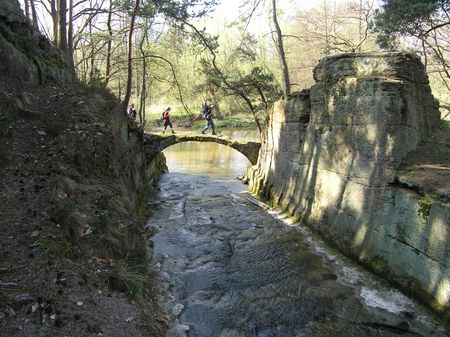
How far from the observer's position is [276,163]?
16078 mm

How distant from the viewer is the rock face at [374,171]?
743 cm

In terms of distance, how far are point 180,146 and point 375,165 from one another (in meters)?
31.5

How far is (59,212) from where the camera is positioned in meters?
5.35

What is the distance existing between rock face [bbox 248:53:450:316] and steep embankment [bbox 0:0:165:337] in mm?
5188

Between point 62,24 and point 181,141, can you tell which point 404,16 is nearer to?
point 62,24

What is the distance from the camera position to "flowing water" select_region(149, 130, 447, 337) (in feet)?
22.2

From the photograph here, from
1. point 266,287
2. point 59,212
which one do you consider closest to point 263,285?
point 266,287

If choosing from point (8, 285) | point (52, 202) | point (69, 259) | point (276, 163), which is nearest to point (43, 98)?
point (52, 202)

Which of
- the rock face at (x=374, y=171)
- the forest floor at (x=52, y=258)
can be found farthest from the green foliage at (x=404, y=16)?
the forest floor at (x=52, y=258)

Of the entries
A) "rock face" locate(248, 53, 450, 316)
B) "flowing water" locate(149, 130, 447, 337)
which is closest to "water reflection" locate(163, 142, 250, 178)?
"flowing water" locate(149, 130, 447, 337)

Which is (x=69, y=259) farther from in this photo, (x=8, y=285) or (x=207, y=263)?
(x=207, y=263)

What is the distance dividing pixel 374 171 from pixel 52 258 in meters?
7.36

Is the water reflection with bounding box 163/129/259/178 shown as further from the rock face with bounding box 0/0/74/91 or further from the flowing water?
the rock face with bounding box 0/0/74/91

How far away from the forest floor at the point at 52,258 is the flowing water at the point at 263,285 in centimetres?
150
